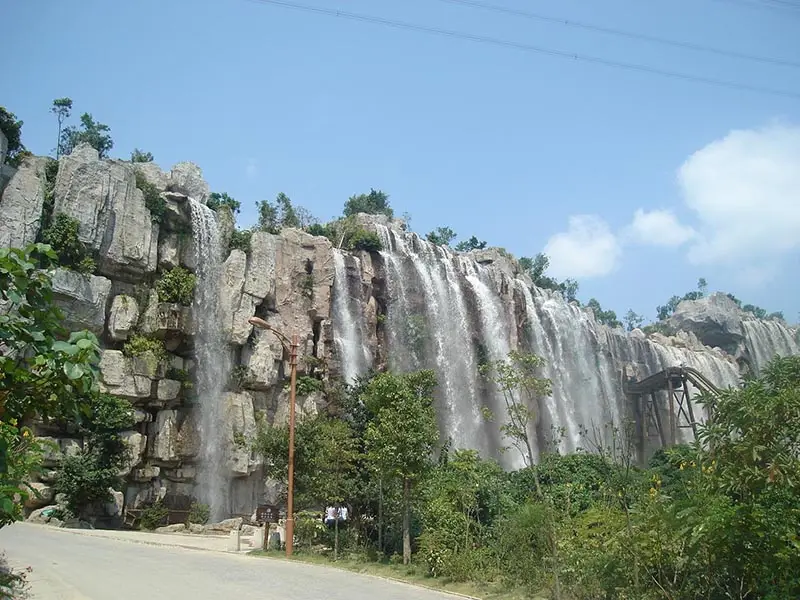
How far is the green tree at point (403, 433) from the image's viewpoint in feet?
60.0

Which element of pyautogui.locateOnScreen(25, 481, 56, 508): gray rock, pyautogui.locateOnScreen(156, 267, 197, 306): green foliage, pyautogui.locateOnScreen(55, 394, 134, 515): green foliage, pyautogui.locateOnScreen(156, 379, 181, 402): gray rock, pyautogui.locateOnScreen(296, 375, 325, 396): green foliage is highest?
pyautogui.locateOnScreen(156, 267, 197, 306): green foliage

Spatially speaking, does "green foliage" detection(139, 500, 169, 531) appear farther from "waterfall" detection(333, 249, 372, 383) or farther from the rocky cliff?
"waterfall" detection(333, 249, 372, 383)

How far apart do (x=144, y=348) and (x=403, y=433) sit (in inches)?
727

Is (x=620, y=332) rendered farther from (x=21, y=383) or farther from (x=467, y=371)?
(x=21, y=383)

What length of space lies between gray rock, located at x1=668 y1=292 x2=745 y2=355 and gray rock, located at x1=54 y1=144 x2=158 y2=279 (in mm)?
63616

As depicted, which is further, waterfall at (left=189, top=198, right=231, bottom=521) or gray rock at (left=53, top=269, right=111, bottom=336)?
waterfall at (left=189, top=198, right=231, bottom=521)

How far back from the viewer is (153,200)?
35.8 m

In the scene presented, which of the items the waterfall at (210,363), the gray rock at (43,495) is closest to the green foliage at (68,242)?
the waterfall at (210,363)

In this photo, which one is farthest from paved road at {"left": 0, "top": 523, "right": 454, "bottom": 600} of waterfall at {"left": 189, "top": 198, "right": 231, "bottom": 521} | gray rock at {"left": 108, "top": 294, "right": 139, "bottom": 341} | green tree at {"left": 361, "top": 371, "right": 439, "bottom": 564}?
waterfall at {"left": 189, "top": 198, "right": 231, "bottom": 521}

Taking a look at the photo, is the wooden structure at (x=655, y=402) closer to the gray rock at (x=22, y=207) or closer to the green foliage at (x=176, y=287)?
the green foliage at (x=176, y=287)

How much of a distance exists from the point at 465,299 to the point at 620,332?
946 inches

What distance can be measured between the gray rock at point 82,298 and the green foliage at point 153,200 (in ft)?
16.5

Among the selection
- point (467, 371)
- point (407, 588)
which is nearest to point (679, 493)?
point (407, 588)

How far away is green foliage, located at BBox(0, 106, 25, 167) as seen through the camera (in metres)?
32.7
